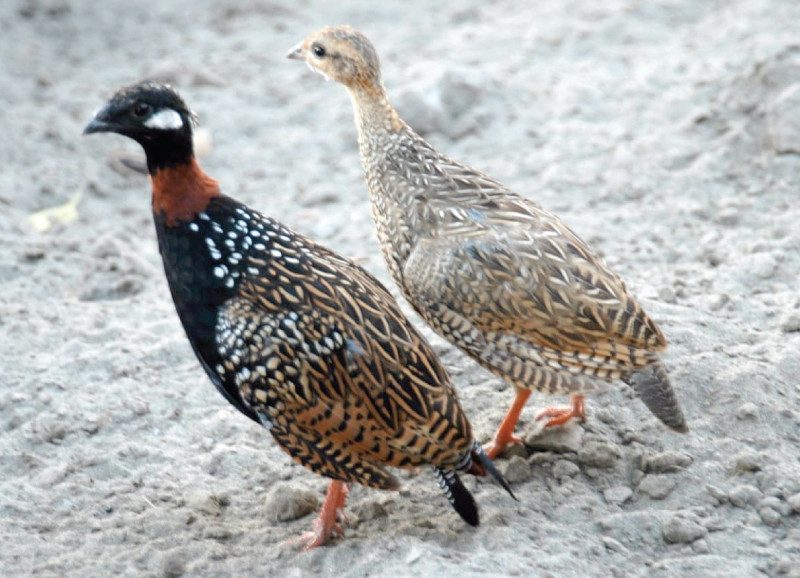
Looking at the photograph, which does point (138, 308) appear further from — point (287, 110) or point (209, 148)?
point (287, 110)

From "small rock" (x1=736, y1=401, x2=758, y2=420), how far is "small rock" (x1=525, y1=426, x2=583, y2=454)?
71 cm

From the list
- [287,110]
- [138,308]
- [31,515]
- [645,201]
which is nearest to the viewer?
[31,515]

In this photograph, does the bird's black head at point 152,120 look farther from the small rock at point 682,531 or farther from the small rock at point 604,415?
the small rock at point 682,531

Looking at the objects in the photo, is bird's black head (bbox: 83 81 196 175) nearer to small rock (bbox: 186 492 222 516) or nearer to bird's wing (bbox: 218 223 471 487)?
bird's wing (bbox: 218 223 471 487)

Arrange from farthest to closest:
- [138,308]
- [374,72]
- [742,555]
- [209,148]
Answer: [209,148]
[138,308]
[374,72]
[742,555]

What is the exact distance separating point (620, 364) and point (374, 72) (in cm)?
193

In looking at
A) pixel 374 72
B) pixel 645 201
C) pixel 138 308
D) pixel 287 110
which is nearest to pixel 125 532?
pixel 138 308

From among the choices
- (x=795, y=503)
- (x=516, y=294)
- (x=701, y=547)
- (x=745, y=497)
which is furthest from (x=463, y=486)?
(x=795, y=503)

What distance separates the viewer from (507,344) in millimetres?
4594

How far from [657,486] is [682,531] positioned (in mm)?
332

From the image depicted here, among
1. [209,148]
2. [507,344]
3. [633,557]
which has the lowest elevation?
[633,557]

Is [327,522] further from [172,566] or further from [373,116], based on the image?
[373,116]

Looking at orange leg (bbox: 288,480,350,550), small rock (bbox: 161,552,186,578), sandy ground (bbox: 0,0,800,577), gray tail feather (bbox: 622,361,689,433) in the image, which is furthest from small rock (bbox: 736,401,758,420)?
small rock (bbox: 161,552,186,578)

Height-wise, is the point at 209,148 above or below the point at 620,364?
above
